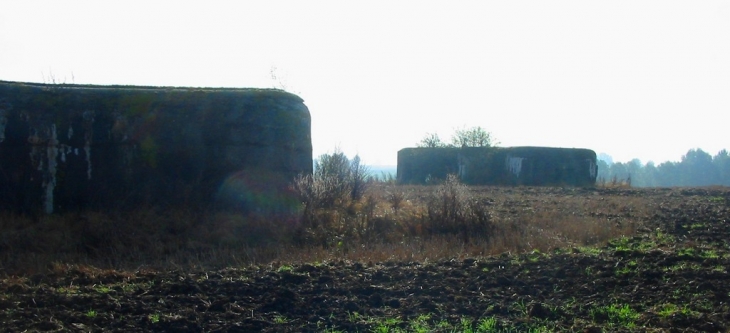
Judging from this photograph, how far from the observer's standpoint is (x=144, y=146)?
13664 mm

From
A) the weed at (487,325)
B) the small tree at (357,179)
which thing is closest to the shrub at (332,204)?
the small tree at (357,179)

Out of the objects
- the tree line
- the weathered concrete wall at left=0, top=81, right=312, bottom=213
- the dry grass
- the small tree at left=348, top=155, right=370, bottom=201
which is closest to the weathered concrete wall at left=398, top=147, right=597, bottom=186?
the small tree at left=348, top=155, right=370, bottom=201

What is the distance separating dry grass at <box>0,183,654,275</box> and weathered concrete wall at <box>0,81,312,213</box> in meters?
0.62

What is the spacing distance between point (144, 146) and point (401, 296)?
25.7 feet

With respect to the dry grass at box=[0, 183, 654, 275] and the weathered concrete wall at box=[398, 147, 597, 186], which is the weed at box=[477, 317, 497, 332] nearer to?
the dry grass at box=[0, 183, 654, 275]

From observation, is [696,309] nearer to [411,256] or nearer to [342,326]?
[342,326]

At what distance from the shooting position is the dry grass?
1024cm

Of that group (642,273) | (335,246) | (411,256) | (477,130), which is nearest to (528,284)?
(642,273)

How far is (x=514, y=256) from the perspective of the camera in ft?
32.2

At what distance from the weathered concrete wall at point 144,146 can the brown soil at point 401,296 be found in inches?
183

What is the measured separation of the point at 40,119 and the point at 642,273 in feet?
33.3

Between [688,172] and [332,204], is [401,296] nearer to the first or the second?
[332,204]

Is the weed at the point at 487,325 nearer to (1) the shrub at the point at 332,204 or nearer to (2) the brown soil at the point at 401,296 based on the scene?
(2) the brown soil at the point at 401,296

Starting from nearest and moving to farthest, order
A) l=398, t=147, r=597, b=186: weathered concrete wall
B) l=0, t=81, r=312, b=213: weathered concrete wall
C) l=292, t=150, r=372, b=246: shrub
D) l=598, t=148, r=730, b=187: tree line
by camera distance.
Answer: l=292, t=150, r=372, b=246: shrub → l=0, t=81, r=312, b=213: weathered concrete wall → l=398, t=147, r=597, b=186: weathered concrete wall → l=598, t=148, r=730, b=187: tree line
